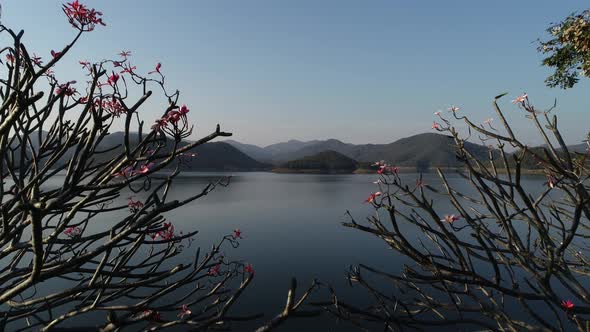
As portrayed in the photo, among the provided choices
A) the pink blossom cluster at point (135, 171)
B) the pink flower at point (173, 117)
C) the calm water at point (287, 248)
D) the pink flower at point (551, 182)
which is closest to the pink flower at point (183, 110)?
the pink flower at point (173, 117)

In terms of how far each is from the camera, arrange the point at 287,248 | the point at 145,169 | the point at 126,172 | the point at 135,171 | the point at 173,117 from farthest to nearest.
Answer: the point at 287,248 < the point at 126,172 < the point at 135,171 < the point at 145,169 < the point at 173,117

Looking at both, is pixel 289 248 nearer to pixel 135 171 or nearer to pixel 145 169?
pixel 135 171

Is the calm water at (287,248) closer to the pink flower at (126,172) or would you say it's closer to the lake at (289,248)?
the lake at (289,248)

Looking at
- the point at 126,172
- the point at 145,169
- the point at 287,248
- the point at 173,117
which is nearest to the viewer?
the point at 173,117

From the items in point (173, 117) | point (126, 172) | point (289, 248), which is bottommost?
point (289, 248)

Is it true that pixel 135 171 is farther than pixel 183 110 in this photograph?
Yes

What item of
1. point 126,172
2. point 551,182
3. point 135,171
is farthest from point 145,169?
point 551,182

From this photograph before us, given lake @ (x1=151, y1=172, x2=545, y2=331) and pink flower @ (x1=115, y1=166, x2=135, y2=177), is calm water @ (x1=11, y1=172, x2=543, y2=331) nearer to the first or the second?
lake @ (x1=151, y1=172, x2=545, y2=331)

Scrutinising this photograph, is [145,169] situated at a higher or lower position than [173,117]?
lower

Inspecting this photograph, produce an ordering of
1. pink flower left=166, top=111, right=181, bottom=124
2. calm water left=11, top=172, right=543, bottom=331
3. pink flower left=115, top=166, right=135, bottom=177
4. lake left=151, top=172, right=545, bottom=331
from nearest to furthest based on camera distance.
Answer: pink flower left=166, top=111, right=181, bottom=124 < pink flower left=115, top=166, right=135, bottom=177 < calm water left=11, top=172, right=543, bottom=331 < lake left=151, top=172, right=545, bottom=331

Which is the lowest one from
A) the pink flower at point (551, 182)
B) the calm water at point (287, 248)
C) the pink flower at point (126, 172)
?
the calm water at point (287, 248)

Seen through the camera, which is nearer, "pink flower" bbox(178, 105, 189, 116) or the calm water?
"pink flower" bbox(178, 105, 189, 116)

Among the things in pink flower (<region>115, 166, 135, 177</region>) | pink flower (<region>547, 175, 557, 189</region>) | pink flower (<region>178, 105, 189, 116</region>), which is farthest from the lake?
pink flower (<region>178, 105, 189, 116</region>)

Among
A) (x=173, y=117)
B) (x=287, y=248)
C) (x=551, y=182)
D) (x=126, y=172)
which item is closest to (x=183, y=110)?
(x=173, y=117)
